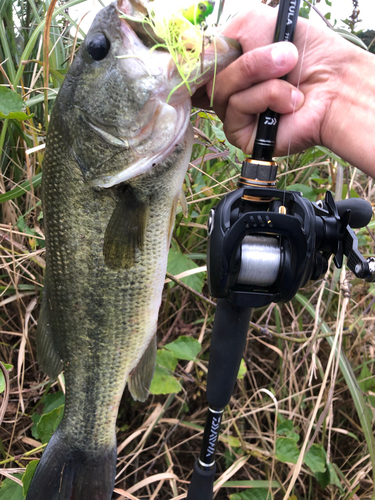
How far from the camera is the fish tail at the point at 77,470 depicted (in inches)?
53.9

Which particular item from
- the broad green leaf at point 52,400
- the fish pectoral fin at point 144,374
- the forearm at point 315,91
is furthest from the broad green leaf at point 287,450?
the forearm at point 315,91

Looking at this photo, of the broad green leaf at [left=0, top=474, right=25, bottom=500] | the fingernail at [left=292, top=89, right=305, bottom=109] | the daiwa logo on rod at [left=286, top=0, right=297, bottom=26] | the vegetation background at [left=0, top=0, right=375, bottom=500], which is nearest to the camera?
the daiwa logo on rod at [left=286, top=0, right=297, bottom=26]

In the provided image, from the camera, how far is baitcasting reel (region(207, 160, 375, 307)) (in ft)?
3.27

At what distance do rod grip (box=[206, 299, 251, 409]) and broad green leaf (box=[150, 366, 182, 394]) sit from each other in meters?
0.30

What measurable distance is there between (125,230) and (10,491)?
1.29 metres

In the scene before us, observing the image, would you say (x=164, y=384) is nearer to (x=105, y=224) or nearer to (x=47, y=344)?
(x=47, y=344)

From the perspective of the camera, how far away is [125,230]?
1209mm

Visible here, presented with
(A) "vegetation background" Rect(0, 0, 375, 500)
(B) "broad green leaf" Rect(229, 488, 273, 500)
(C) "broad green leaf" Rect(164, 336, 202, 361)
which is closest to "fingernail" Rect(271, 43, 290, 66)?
(A) "vegetation background" Rect(0, 0, 375, 500)

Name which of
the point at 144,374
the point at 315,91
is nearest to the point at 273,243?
the point at 315,91

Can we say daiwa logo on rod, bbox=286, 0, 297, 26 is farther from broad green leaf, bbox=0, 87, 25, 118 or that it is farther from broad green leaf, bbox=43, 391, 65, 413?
broad green leaf, bbox=43, 391, 65, 413

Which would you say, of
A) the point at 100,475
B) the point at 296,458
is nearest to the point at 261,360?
the point at 296,458

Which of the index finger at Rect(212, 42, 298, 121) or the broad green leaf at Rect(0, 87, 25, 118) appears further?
the broad green leaf at Rect(0, 87, 25, 118)

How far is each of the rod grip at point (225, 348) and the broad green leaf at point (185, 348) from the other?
0.31m

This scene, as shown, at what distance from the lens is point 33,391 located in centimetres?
194
